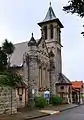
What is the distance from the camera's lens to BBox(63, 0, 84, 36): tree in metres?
11.1

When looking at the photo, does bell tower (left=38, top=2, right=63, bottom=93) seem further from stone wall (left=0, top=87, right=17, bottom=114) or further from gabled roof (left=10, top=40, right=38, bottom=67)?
stone wall (left=0, top=87, right=17, bottom=114)

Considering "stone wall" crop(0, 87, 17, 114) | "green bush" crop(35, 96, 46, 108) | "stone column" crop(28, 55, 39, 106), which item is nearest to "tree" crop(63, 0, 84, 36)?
"stone wall" crop(0, 87, 17, 114)

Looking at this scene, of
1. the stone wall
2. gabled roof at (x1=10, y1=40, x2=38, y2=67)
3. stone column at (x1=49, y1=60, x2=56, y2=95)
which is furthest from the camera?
stone column at (x1=49, y1=60, x2=56, y2=95)

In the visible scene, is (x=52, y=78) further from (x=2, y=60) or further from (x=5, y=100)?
(x=5, y=100)

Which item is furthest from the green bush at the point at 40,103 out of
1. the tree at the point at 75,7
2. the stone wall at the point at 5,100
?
the tree at the point at 75,7

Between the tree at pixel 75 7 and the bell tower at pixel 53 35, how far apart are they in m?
43.5

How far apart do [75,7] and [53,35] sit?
45.2 metres

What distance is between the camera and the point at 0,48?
33.9 meters

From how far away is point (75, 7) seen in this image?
11359 millimetres

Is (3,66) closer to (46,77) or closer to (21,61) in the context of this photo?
(21,61)

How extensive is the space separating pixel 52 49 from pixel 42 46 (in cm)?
708

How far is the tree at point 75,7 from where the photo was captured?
437 inches

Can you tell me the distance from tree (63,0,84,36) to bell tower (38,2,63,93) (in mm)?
43480

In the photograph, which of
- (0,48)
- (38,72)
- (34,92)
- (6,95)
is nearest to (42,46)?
(38,72)
